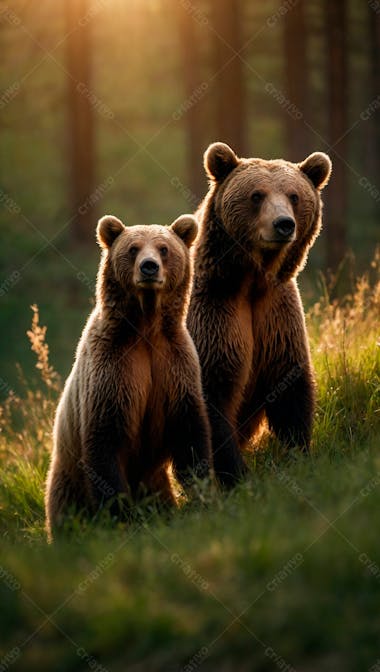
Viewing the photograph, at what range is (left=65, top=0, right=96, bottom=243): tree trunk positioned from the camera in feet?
58.5

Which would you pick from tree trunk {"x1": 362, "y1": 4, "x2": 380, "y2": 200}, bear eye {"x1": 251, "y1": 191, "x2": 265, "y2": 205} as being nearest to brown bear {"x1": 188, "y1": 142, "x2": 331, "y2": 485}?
bear eye {"x1": 251, "y1": 191, "x2": 265, "y2": 205}

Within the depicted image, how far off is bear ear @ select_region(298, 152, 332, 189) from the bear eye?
0.48 meters

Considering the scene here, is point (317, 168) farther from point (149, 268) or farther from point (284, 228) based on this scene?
point (149, 268)

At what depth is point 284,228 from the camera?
536 cm

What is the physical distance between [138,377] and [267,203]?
128 cm

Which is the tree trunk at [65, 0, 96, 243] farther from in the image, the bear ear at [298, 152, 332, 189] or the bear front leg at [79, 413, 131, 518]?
the bear front leg at [79, 413, 131, 518]

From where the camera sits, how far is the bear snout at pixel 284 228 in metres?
5.34

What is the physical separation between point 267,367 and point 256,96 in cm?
2207

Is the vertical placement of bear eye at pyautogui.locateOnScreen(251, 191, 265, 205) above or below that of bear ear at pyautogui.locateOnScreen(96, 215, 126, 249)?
below

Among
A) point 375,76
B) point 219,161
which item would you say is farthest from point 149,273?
point 375,76

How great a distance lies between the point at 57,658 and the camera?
3436 mm

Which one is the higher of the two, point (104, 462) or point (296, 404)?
point (104, 462)

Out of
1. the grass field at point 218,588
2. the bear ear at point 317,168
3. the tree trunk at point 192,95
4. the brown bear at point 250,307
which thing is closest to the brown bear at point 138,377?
the brown bear at point 250,307

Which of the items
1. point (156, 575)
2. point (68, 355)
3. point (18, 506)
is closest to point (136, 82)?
point (68, 355)
